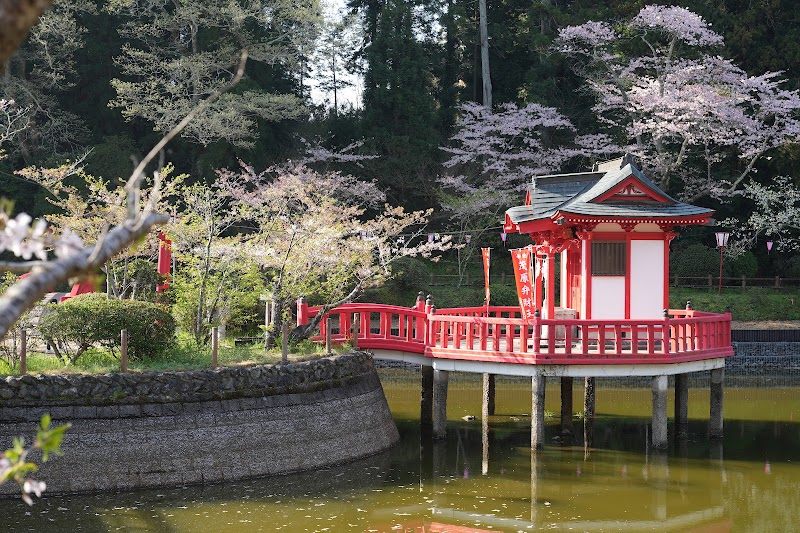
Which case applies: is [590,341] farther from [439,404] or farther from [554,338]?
[439,404]

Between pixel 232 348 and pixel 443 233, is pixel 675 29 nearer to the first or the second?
pixel 443 233

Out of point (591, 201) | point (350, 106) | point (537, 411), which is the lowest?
point (537, 411)

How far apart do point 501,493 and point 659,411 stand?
4145 mm

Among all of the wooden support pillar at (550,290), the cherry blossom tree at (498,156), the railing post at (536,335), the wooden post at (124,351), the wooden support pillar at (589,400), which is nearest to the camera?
the wooden post at (124,351)

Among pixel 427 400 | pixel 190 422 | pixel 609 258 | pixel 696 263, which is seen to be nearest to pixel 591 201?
pixel 609 258

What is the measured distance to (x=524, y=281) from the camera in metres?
18.0

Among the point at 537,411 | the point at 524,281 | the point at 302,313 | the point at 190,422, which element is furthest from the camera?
the point at 302,313

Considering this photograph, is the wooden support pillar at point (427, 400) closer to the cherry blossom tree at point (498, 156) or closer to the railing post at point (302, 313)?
the railing post at point (302, 313)

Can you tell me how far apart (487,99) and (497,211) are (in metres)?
5.30

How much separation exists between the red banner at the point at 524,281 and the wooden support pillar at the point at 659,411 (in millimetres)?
2521

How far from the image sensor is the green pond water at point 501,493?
1302cm

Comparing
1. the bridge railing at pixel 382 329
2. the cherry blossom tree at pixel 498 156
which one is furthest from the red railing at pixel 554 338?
the cherry blossom tree at pixel 498 156

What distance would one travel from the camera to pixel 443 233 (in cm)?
3834

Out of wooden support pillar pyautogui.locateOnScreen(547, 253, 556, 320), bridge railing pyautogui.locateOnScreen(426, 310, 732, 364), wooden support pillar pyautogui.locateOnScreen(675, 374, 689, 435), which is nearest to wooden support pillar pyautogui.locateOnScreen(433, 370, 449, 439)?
bridge railing pyautogui.locateOnScreen(426, 310, 732, 364)
